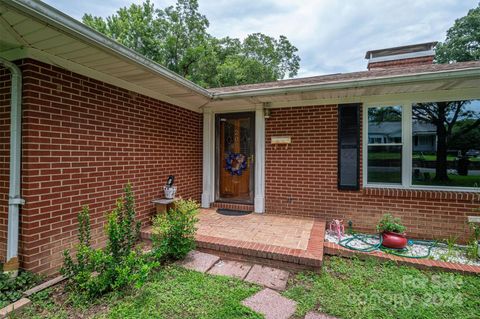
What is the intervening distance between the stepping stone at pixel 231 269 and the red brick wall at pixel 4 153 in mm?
2413

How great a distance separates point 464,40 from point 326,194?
26614 mm

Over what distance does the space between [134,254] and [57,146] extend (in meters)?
1.59

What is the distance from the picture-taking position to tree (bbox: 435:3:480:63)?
775 inches

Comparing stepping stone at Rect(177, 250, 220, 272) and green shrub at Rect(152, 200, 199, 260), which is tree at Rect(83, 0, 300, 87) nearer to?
green shrub at Rect(152, 200, 199, 260)

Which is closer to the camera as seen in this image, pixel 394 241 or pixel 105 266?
pixel 105 266

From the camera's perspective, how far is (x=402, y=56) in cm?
756

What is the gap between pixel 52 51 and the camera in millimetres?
2445

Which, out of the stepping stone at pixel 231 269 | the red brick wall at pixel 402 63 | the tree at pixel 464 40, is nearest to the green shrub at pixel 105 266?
the stepping stone at pixel 231 269

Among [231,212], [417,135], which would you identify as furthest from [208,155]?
[417,135]

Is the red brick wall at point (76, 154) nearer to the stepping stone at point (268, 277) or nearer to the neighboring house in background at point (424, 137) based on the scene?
the stepping stone at point (268, 277)

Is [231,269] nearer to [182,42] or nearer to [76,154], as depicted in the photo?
[76,154]

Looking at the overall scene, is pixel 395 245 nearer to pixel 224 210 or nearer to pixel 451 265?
pixel 451 265

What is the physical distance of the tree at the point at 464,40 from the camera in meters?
19.7

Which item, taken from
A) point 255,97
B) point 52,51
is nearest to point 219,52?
point 255,97
